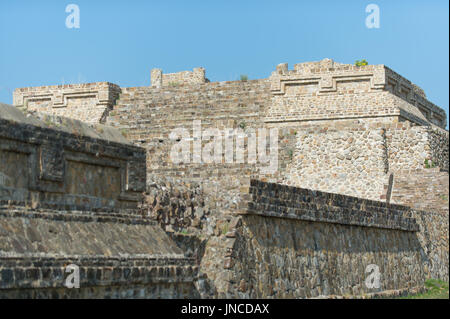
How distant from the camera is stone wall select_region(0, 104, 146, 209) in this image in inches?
323

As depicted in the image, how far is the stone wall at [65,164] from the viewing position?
26.9 ft

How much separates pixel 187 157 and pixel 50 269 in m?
13.0

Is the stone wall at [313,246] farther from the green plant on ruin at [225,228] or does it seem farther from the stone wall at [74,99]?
the stone wall at [74,99]

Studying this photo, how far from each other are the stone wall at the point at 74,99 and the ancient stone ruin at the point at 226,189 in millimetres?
47

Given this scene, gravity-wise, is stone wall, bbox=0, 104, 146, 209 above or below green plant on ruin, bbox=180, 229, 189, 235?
above

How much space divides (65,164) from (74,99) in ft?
57.0

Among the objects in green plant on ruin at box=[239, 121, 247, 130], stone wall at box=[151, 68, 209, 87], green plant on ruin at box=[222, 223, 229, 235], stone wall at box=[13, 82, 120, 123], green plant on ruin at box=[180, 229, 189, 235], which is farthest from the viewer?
stone wall at box=[151, 68, 209, 87]

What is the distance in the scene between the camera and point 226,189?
11.9m

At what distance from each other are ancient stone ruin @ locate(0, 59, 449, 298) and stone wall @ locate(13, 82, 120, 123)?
5 cm

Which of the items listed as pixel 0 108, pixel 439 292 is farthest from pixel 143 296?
pixel 439 292

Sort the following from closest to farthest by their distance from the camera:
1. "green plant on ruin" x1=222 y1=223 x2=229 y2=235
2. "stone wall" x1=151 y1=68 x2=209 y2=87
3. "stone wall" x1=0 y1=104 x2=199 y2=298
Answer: "stone wall" x1=0 y1=104 x2=199 y2=298 → "green plant on ruin" x1=222 y1=223 x2=229 y2=235 → "stone wall" x1=151 y1=68 x2=209 y2=87

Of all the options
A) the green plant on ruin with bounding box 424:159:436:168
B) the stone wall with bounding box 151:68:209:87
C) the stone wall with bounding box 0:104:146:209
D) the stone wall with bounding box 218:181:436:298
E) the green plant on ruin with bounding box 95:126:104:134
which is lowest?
the stone wall with bounding box 218:181:436:298

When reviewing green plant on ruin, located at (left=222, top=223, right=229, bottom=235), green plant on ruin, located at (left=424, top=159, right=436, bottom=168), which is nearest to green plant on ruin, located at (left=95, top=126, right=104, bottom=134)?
green plant on ruin, located at (left=222, top=223, right=229, bottom=235)

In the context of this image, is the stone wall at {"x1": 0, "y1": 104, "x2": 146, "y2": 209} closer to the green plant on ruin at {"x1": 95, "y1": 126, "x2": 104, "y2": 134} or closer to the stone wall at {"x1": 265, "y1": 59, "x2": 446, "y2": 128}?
the green plant on ruin at {"x1": 95, "y1": 126, "x2": 104, "y2": 134}
